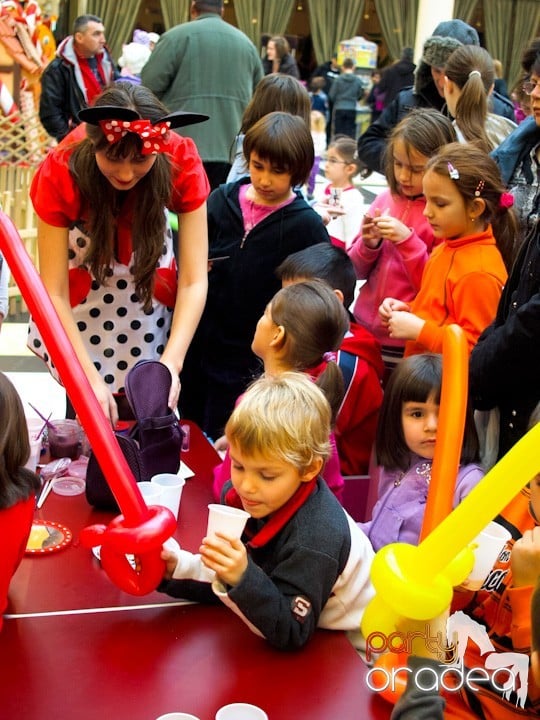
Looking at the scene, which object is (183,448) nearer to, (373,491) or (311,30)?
(373,491)

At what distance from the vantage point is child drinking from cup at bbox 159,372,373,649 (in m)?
1.35

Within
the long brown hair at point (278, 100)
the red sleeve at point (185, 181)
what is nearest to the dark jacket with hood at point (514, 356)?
Answer: the red sleeve at point (185, 181)

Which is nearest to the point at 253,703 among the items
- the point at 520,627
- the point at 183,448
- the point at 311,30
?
the point at 520,627

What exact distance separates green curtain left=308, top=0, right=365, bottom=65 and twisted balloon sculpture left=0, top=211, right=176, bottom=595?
18.4 metres

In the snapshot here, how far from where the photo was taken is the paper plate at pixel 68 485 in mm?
1771

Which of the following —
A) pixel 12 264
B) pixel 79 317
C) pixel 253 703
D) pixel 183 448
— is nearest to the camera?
pixel 253 703

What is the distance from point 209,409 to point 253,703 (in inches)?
63.1

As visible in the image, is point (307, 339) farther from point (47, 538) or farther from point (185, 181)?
point (47, 538)

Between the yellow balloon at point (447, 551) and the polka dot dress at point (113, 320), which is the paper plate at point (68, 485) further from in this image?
the yellow balloon at point (447, 551)

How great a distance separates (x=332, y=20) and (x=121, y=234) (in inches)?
703

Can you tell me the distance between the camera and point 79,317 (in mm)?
2229

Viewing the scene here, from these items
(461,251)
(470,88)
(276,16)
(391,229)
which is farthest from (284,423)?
(276,16)

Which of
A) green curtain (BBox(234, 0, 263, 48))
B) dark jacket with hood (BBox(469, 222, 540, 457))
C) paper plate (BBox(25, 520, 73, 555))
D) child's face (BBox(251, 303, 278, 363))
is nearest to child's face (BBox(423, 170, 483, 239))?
dark jacket with hood (BBox(469, 222, 540, 457))

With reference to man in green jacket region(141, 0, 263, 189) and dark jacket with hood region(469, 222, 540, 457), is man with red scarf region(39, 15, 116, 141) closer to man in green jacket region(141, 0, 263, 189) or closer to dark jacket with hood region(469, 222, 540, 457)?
man in green jacket region(141, 0, 263, 189)
